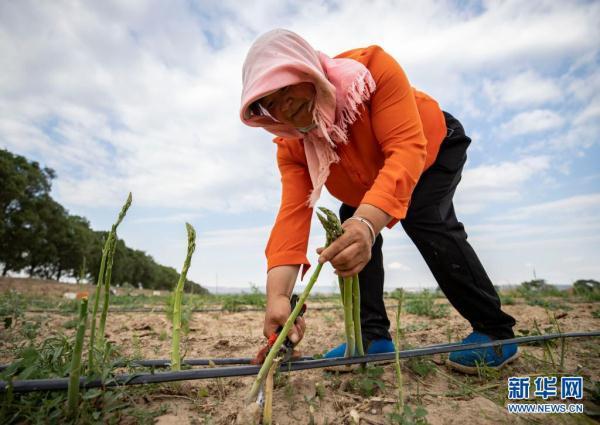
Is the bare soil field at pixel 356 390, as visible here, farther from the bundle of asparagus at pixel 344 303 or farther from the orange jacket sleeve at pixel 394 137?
the orange jacket sleeve at pixel 394 137

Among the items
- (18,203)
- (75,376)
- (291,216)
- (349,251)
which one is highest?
(18,203)

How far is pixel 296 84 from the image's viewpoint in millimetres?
1823

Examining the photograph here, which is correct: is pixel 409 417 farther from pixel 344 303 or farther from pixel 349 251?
pixel 349 251

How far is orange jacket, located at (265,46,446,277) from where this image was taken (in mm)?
1632

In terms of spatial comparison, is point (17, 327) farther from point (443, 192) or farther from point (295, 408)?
point (443, 192)

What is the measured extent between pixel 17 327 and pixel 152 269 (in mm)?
45671

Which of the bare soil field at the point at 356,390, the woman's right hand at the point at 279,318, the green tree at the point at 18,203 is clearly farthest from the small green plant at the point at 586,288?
the green tree at the point at 18,203

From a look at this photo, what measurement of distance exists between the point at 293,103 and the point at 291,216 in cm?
61

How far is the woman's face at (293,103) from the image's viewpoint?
1851mm

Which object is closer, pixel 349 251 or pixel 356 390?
pixel 349 251

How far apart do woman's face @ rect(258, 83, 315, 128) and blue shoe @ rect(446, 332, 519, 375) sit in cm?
145

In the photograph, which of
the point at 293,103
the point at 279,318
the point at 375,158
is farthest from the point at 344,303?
the point at 293,103

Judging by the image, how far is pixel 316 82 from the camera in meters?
1.80

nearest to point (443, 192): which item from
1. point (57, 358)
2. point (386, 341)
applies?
point (386, 341)
